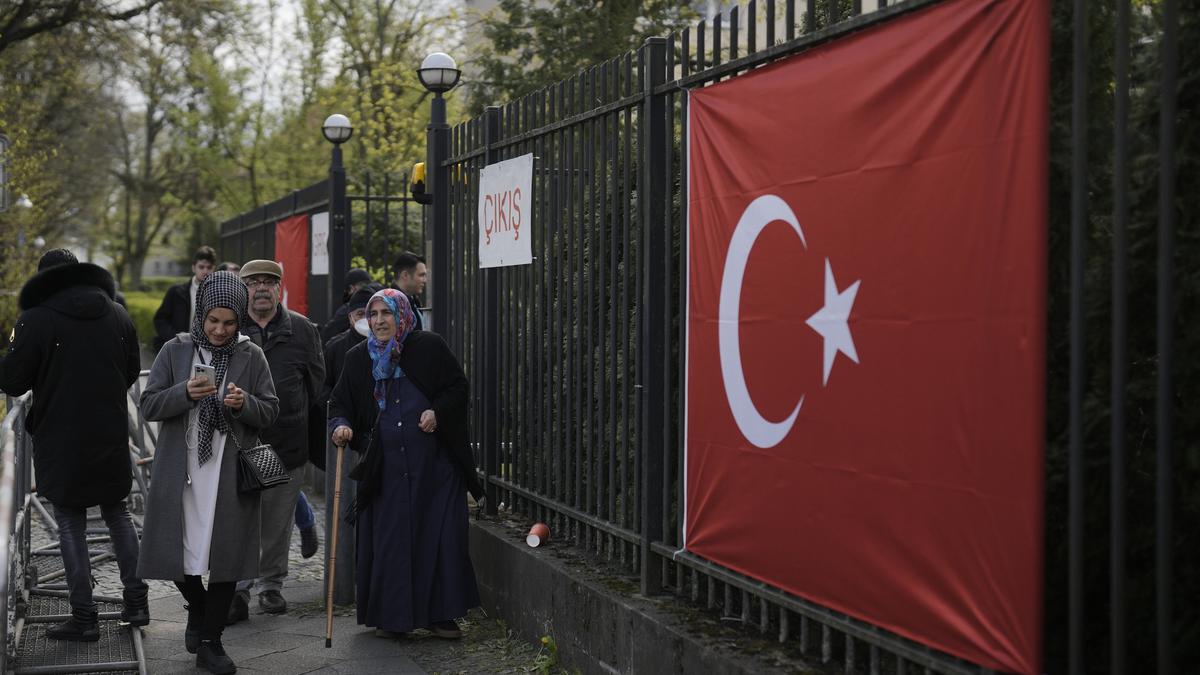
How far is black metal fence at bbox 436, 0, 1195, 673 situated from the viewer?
11.1 ft

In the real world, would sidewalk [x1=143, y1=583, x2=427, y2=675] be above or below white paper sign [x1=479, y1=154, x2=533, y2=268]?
below

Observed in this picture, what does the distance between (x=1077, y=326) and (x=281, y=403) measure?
5.71 m

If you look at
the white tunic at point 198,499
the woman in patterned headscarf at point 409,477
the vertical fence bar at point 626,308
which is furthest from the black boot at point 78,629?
the vertical fence bar at point 626,308

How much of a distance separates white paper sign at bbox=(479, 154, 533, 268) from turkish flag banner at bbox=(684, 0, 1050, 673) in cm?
224

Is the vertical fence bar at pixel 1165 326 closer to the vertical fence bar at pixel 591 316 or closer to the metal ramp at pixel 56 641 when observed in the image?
the vertical fence bar at pixel 591 316

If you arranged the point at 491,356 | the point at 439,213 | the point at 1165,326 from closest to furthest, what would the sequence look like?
1. the point at 1165,326
2. the point at 491,356
3. the point at 439,213

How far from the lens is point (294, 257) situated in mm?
16547

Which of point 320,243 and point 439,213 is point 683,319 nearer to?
point 439,213

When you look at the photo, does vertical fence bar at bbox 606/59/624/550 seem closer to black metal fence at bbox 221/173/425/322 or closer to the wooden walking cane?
the wooden walking cane

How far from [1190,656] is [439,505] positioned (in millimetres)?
4457

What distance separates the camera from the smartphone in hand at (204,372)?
666cm

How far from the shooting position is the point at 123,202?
61.5 meters

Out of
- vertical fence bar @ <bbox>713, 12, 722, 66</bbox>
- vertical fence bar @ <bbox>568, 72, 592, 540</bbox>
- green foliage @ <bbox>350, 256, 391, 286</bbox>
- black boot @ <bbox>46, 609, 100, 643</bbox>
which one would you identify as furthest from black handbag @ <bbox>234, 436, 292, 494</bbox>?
green foliage @ <bbox>350, 256, 391, 286</bbox>

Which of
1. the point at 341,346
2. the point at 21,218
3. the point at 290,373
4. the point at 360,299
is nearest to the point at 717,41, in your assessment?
the point at 290,373
